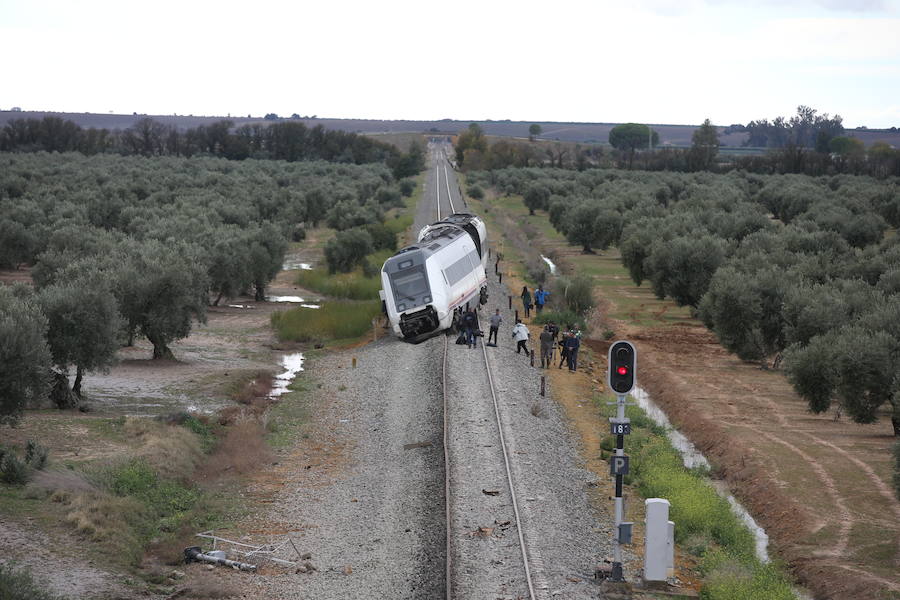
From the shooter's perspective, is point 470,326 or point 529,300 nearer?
point 470,326

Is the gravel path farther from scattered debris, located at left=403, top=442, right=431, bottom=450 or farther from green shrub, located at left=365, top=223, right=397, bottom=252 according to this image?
green shrub, located at left=365, top=223, right=397, bottom=252

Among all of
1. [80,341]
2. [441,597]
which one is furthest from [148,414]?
[441,597]

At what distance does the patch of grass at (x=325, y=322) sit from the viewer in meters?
41.5

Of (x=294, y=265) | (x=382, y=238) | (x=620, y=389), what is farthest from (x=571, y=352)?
(x=294, y=265)

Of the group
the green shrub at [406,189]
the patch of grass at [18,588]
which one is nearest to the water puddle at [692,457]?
the patch of grass at [18,588]

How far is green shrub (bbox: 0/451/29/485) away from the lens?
19.2m

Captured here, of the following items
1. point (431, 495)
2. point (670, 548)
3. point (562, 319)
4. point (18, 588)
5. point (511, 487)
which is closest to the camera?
point (18, 588)

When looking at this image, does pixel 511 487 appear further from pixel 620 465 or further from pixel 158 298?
pixel 158 298

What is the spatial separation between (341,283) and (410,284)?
21313 mm

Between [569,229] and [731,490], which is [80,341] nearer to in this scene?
[731,490]

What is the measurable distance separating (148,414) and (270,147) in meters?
176

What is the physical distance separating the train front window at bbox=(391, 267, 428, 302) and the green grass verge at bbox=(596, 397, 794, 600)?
932cm

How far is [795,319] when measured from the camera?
3506 cm

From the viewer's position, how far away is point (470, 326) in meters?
35.1
